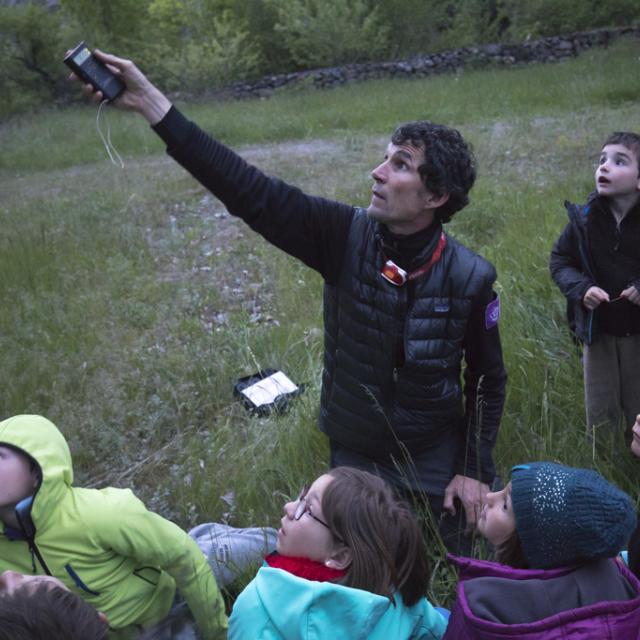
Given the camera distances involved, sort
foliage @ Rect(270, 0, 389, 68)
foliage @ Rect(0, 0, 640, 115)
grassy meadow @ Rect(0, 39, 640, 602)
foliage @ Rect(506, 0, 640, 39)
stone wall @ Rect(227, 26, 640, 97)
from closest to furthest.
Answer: grassy meadow @ Rect(0, 39, 640, 602)
stone wall @ Rect(227, 26, 640, 97)
foliage @ Rect(506, 0, 640, 39)
foliage @ Rect(0, 0, 640, 115)
foliage @ Rect(270, 0, 389, 68)

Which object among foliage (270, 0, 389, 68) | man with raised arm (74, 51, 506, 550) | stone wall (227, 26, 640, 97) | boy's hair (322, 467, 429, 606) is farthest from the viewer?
foliage (270, 0, 389, 68)

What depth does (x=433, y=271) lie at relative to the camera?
238 cm

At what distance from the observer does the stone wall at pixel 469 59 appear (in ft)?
70.6

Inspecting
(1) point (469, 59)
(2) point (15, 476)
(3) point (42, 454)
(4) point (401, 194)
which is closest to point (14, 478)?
(2) point (15, 476)

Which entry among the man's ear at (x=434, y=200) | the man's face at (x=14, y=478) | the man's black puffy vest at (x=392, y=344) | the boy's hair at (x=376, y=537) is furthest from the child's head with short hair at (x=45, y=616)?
the man's ear at (x=434, y=200)

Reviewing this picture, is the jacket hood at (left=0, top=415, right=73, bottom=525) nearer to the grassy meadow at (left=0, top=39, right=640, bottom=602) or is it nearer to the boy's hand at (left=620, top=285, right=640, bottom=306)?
the grassy meadow at (left=0, top=39, right=640, bottom=602)

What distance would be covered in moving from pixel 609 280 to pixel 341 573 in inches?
78.9

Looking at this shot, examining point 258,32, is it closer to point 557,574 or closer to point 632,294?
point 632,294

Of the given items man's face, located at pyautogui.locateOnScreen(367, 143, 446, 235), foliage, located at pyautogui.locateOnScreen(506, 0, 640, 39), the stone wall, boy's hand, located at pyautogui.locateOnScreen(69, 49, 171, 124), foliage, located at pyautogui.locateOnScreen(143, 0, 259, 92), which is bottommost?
foliage, located at pyautogui.locateOnScreen(506, 0, 640, 39)

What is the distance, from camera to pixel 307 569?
187 cm

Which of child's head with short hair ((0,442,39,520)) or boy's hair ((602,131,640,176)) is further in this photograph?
boy's hair ((602,131,640,176))

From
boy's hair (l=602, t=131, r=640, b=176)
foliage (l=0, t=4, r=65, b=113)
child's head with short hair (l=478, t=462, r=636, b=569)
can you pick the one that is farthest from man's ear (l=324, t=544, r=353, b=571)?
foliage (l=0, t=4, r=65, b=113)

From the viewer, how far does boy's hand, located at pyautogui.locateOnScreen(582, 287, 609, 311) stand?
3088 mm

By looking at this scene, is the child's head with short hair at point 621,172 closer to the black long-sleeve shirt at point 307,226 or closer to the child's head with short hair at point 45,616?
the black long-sleeve shirt at point 307,226
